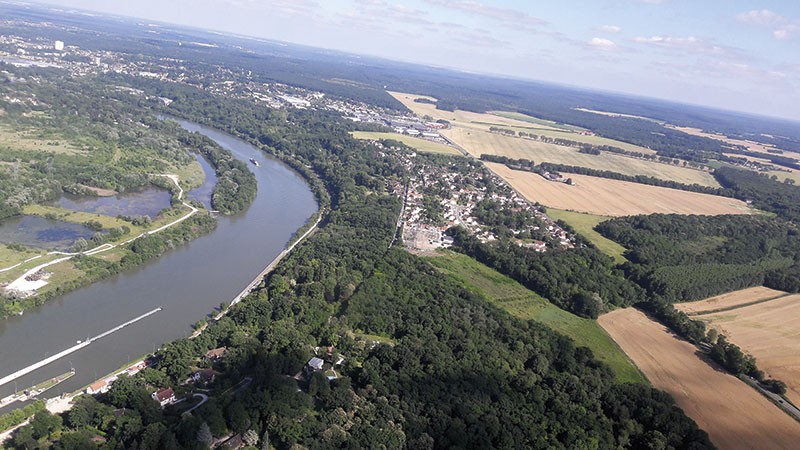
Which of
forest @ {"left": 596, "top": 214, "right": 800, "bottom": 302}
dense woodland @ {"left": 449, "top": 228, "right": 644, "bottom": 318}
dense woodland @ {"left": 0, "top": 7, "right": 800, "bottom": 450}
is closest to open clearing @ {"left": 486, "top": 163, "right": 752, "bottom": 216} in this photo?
forest @ {"left": 596, "top": 214, "right": 800, "bottom": 302}

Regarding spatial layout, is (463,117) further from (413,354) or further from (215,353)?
(215,353)

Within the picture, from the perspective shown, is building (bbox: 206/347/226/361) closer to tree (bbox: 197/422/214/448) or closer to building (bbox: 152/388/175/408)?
building (bbox: 152/388/175/408)

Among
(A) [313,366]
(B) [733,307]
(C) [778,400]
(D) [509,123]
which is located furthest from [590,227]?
(D) [509,123]

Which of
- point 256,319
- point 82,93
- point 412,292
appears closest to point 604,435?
point 412,292

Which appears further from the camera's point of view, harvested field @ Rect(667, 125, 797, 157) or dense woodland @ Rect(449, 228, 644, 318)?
harvested field @ Rect(667, 125, 797, 157)

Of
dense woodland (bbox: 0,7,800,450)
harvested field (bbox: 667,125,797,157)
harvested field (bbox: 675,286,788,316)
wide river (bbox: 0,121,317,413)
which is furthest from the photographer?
harvested field (bbox: 667,125,797,157)

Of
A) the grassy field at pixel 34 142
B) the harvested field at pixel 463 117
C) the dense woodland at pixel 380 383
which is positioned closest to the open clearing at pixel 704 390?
the dense woodland at pixel 380 383

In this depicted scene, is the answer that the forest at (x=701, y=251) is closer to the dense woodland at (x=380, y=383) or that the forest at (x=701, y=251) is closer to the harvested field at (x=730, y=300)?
the harvested field at (x=730, y=300)
